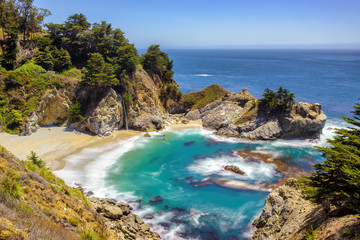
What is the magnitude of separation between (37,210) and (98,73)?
107 ft

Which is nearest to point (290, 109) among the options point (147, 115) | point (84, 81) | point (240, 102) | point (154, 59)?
point (240, 102)

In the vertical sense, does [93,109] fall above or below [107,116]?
above

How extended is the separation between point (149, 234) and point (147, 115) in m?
28.9

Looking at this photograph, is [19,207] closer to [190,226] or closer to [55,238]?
[55,238]

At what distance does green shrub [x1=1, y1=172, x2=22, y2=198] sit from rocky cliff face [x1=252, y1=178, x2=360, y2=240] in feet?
46.9

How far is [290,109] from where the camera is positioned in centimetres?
4191

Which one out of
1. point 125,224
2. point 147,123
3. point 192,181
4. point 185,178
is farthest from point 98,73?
point 125,224

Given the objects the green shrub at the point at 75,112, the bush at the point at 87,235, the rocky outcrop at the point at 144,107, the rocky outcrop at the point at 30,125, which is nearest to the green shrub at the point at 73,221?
the bush at the point at 87,235

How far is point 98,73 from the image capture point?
3831cm

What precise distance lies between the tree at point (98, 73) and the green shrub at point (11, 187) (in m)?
30.6

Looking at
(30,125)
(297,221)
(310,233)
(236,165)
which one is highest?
(30,125)

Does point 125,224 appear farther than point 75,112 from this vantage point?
No

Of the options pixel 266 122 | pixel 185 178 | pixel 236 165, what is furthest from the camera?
pixel 266 122

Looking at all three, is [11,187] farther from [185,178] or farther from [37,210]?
[185,178]
